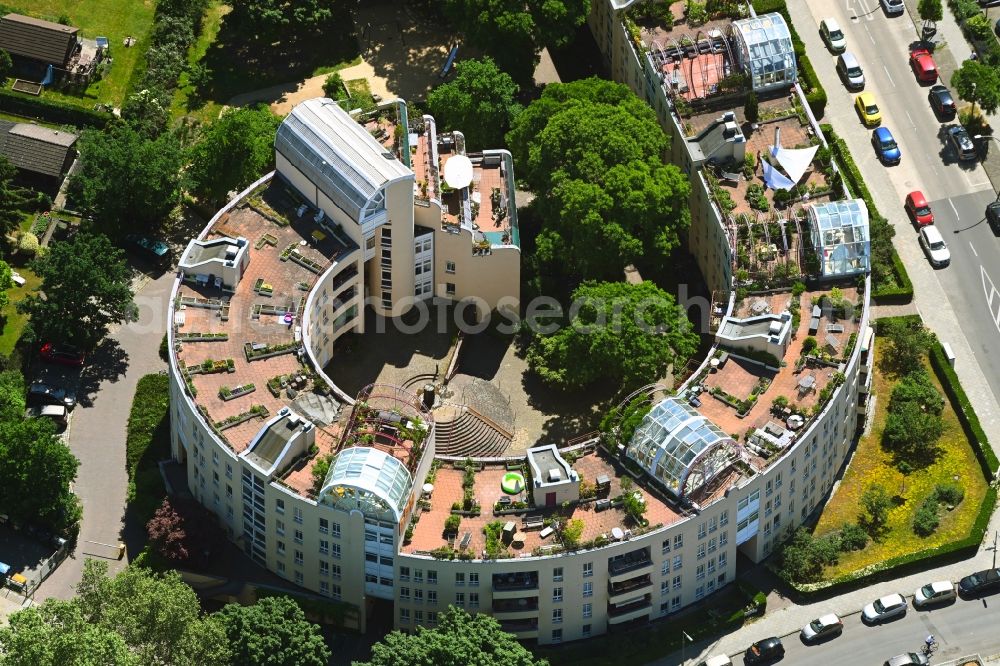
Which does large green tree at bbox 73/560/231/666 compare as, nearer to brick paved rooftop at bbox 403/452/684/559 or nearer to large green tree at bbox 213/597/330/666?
large green tree at bbox 213/597/330/666

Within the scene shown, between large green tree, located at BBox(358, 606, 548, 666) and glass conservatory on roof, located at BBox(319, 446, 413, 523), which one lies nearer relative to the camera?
large green tree, located at BBox(358, 606, 548, 666)

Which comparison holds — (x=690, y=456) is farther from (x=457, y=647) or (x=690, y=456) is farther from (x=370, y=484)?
(x=370, y=484)

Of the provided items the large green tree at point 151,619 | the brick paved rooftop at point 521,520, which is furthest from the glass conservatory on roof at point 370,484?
the large green tree at point 151,619

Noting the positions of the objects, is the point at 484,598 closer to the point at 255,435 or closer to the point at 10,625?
the point at 255,435

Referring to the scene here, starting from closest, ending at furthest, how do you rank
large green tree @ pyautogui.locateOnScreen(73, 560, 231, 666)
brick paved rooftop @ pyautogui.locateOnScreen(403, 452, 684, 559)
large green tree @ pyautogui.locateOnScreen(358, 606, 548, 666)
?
large green tree @ pyautogui.locateOnScreen(358, 606, 548, 666), large green tree @ pyautogui.locateOnScreen(73, 560, 231, 666), brick paved rooftop @ pyautogui.locateOnScreen(403, 452, 684, 559)

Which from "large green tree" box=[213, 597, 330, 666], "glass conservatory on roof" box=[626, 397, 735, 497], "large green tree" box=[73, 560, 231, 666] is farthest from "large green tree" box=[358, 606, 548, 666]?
"glass conservatory on roof" box=[626, 397, 735, 497]
